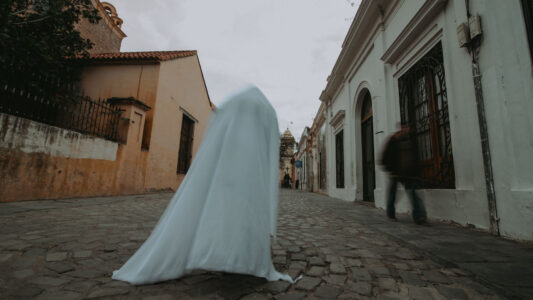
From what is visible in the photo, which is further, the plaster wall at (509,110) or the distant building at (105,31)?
the distant building at (105,31)

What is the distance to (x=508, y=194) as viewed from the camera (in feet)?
8.41

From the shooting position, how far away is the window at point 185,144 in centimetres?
1244

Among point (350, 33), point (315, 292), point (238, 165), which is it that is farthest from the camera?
point (350, 33)

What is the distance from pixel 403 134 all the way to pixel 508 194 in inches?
59.1

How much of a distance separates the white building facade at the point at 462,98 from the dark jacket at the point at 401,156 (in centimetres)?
57

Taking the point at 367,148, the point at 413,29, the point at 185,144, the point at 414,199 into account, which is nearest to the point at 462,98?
the point at 414,199

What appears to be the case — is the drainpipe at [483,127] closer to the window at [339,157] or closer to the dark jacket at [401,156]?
the dark jacket at [401,156]

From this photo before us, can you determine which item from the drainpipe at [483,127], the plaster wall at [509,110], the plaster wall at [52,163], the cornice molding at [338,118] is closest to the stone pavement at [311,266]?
the drainpipe at [483,127]

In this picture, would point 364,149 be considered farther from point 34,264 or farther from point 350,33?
point 34,264

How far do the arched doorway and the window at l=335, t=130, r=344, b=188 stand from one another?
2036 mm

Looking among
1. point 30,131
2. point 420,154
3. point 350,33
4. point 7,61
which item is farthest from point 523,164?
point 7,61

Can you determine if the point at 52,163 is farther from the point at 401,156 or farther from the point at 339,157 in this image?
the point at 339,157

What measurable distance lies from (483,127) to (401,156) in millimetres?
1083

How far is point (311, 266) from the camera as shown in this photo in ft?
5.94
